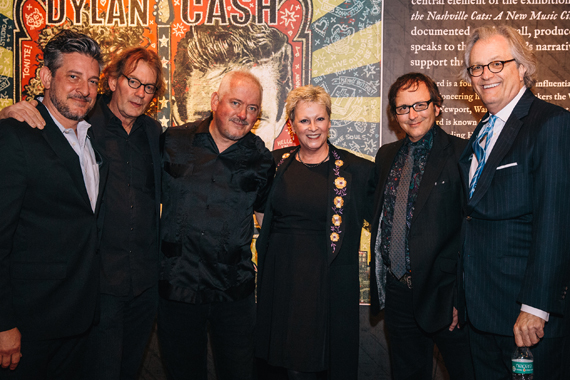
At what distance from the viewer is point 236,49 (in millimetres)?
3469

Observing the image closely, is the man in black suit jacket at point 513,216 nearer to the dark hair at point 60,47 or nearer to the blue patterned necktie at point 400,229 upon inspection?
the blue patterned necktie at point 400,229

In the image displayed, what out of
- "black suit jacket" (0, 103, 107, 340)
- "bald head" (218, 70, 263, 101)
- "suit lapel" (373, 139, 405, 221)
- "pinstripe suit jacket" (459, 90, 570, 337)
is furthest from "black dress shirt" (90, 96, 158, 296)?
"pinstripe suit jacket" (459, 90, 570, 337)

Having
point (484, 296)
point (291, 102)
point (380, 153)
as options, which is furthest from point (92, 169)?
point (484, 296)

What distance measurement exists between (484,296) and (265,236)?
135cm

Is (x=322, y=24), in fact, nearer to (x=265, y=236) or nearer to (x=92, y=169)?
(x=265, y=236)

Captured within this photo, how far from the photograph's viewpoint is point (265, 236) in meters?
2.70

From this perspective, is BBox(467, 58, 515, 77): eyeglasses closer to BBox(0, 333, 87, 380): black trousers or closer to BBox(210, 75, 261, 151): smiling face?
BBox(210, 75, 261, 151): smiling face

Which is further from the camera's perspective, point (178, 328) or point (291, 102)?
point (291, 102)

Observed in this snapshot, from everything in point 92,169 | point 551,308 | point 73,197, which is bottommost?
point 551,308

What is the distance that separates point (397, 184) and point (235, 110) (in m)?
1.14

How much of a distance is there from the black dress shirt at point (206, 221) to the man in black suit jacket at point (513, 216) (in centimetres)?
129

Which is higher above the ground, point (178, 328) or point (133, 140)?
point (133, 140)

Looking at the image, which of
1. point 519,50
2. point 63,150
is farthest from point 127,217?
point 519,50

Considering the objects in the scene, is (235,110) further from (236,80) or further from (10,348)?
(10,348)
